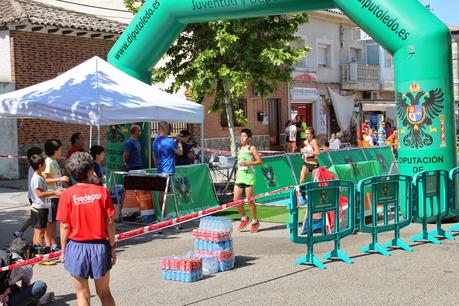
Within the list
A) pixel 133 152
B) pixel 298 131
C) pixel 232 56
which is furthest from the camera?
pixel 298 131

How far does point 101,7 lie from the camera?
1037 inches

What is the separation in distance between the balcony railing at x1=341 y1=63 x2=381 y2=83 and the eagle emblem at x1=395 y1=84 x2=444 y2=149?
25.6 meters

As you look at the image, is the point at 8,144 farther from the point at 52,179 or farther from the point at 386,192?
the point at 386,192

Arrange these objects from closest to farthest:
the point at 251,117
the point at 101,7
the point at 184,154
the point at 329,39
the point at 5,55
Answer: the point at 184,154 < the point at 5,55 < the point at 101,7 < the point at 251,117 < the point at 329,39

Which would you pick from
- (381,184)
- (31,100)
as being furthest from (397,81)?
(31,100)

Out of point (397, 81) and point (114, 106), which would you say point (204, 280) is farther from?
point (397, 81)

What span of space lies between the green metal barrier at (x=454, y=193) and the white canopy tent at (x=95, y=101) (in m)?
4.45

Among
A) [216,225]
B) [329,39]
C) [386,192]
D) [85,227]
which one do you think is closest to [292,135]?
[329,39]

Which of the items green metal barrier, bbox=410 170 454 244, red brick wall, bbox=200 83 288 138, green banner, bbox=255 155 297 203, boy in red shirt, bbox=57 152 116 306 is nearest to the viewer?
boy in red shirt, bbox=57 152 116 306

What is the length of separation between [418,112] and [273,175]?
4.71 metres

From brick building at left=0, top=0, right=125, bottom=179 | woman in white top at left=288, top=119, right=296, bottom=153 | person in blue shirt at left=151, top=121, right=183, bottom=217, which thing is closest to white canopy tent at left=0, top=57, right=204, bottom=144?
person in blue shirt at left=151, top=121, right=183, bottom=217

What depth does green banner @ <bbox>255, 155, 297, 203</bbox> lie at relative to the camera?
14.4 metres

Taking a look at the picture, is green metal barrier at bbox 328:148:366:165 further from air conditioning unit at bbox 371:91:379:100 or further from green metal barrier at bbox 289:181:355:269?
air conditioning unit at bbox 371:91:379:100

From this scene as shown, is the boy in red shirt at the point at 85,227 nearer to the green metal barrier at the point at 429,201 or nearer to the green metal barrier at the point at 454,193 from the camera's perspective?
the green metal barrier at the point at 429,201
